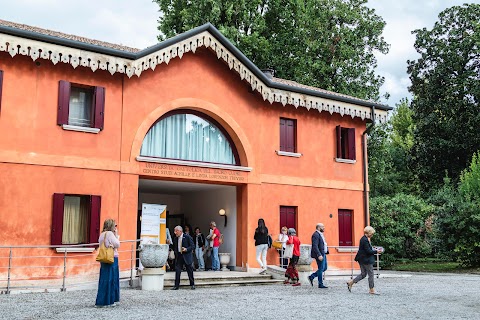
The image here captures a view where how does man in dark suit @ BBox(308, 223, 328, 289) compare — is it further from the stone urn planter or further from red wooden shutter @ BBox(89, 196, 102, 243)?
red wooden shutter @ BBox(89, 196, 102, 243)

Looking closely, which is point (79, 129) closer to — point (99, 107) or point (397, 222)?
point (99, 107)

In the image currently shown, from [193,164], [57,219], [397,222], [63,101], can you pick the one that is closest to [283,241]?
[193,164]

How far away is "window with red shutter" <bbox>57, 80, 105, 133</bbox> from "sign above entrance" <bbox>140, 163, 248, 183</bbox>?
196 cm

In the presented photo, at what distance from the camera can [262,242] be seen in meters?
17.1

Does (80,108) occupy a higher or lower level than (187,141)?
higher

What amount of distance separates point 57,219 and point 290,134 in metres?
8.83

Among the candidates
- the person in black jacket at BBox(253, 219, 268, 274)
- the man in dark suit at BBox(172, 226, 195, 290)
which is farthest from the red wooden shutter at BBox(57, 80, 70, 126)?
the person in black jacket at BBox(253, 219, 268, 274)

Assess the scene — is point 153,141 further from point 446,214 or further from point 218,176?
point 446,214

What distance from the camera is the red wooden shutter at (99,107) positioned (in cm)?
1549

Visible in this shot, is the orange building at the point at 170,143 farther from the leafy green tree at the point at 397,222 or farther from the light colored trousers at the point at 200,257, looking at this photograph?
the leafy green tree at the point at 397,222

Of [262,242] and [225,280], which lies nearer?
[225,280]

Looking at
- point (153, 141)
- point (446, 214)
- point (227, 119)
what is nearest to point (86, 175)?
point (153, 141)

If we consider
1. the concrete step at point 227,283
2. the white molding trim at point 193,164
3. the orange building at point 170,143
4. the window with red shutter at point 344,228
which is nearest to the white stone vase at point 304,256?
the concrete step at point 227,283

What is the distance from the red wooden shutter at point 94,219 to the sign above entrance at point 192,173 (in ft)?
5.74
